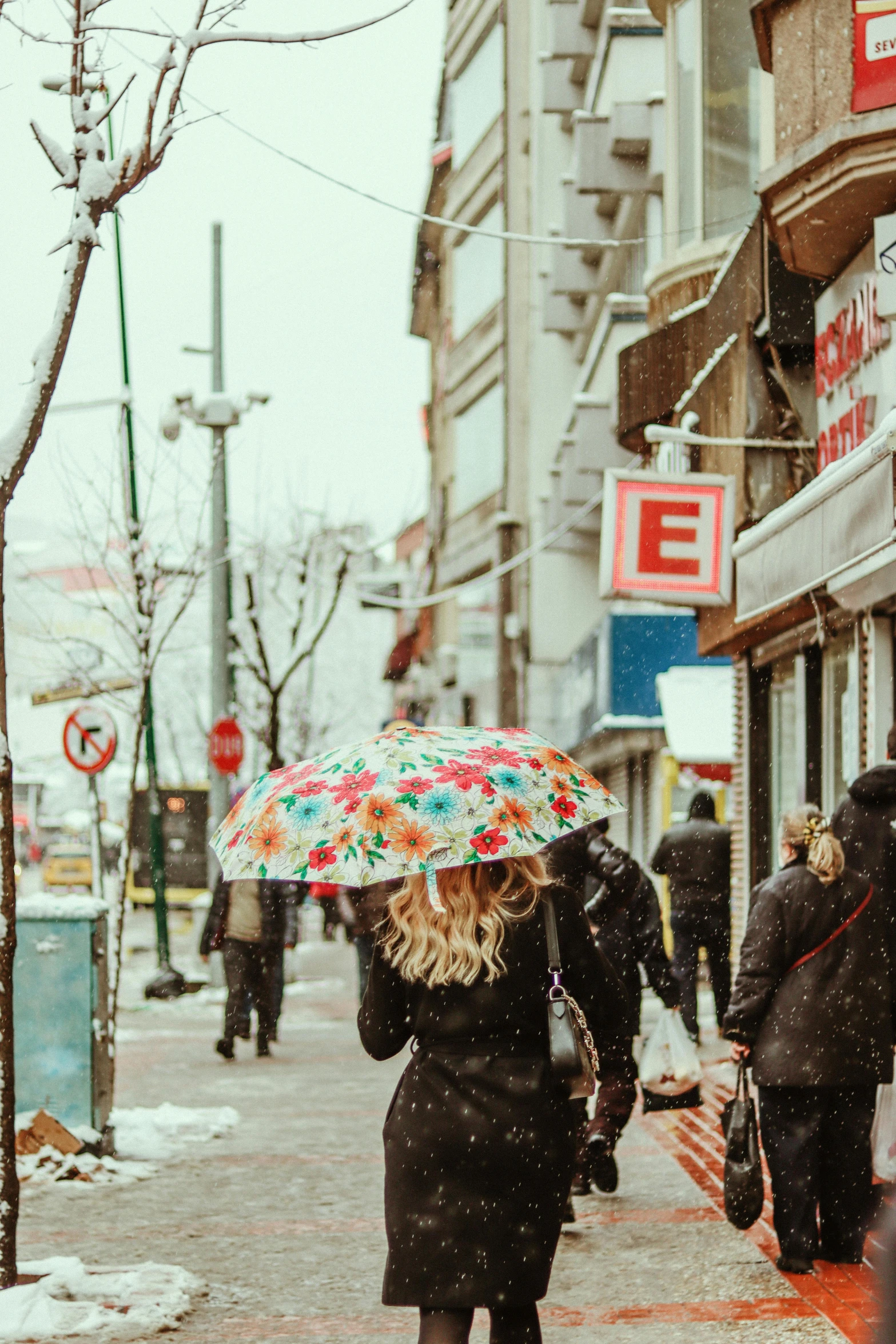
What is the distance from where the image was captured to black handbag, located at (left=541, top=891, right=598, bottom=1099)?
3.86m

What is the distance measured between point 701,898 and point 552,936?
398 inches

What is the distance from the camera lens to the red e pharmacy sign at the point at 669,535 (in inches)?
532

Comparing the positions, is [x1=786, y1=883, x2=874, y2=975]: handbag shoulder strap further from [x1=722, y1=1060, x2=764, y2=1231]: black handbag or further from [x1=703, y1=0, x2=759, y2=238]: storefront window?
[x1=703, y1=0, x2=759, y2=238]: storefront window

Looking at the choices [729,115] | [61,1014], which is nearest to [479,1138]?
[61,1014]

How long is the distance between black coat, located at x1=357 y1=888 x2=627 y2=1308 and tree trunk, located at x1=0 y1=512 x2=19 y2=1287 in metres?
2.27

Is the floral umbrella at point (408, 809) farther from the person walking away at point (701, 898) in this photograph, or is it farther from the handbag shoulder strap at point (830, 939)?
the person walking away at point (701, 898)

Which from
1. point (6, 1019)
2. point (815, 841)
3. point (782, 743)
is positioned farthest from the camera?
point (782, 743)

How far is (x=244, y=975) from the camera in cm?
1416

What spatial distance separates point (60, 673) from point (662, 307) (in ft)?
27.3

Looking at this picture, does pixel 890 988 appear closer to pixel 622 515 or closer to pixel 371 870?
pixel 371 870

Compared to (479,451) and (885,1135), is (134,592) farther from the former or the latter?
(479,451)

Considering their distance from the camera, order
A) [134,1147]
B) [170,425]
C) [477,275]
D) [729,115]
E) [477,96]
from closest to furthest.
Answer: [134,1147] → [729,115] → [170,425] → [477,96] → [477,275]

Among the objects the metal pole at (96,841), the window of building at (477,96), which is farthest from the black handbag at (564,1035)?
the window of building at (477,96)

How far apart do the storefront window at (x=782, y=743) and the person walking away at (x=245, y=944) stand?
4.27 m
